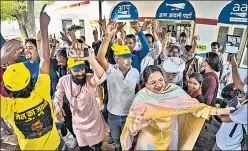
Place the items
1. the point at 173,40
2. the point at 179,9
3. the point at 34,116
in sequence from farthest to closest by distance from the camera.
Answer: the point at 173,40 < the point at 179,9 < the point at 34,116

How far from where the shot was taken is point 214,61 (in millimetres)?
1348

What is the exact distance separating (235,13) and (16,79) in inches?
47.9

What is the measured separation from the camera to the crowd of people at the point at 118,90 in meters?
1.26

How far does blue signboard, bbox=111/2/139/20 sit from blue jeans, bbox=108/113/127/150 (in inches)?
25.8

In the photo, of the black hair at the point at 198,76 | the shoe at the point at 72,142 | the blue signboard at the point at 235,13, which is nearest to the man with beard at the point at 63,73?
the shoe at the point at 72,142

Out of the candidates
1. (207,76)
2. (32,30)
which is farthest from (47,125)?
(207,76)

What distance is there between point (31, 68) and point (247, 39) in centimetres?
122

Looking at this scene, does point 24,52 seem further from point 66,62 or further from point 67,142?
point 67,142

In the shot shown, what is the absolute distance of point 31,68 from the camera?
130 cm

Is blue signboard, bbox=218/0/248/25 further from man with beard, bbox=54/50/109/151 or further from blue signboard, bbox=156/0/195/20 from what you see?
man with beard, bbox=54/50/109/151

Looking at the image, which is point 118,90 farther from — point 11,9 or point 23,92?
point 11,9

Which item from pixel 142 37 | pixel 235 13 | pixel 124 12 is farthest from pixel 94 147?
pixel 235 13

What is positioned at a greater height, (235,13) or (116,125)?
(235,13)

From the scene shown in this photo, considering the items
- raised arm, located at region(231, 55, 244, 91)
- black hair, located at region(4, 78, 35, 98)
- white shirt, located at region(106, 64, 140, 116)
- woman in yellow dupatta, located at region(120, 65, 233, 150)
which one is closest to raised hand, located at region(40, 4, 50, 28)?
black hair, located at region(4, 78, 35, 98)
